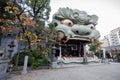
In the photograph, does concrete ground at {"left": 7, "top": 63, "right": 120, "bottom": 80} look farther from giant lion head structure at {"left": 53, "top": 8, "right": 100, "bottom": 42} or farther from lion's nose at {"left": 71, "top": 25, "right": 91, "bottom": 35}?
lion's nose at {"left": 71, "top": 25, "right": 91, "bottom": 35}

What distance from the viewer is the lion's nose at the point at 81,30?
1978cm

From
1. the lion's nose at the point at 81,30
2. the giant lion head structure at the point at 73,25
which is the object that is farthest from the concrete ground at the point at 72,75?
the lion's nose at the point at 81,30

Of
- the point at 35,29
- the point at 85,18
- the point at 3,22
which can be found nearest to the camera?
the point at 3,22

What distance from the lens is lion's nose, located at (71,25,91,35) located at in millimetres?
19781

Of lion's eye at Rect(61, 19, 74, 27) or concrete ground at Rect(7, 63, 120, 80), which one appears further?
lion's eye at Rect(61, 19, 74, 27)

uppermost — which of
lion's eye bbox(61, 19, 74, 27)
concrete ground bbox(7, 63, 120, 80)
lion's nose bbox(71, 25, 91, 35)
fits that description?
lion's eye bbox(61, 19, 74, 27)

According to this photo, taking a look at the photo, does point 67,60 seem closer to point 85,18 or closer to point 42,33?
point 42,33

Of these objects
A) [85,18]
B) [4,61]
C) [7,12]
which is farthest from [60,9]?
[4,61]

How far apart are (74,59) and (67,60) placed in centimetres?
191

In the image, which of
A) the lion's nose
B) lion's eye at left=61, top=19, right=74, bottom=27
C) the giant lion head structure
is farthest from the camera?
the lion's nose

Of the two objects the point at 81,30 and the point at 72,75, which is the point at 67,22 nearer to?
the point at 81,30

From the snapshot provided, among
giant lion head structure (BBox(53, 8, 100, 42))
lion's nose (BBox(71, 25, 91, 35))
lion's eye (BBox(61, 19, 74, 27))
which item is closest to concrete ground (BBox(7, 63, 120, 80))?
giant lion head structure (BBox(53, 8, 100, 42))

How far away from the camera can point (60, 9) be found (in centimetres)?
1998

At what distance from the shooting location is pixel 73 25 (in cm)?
2030
